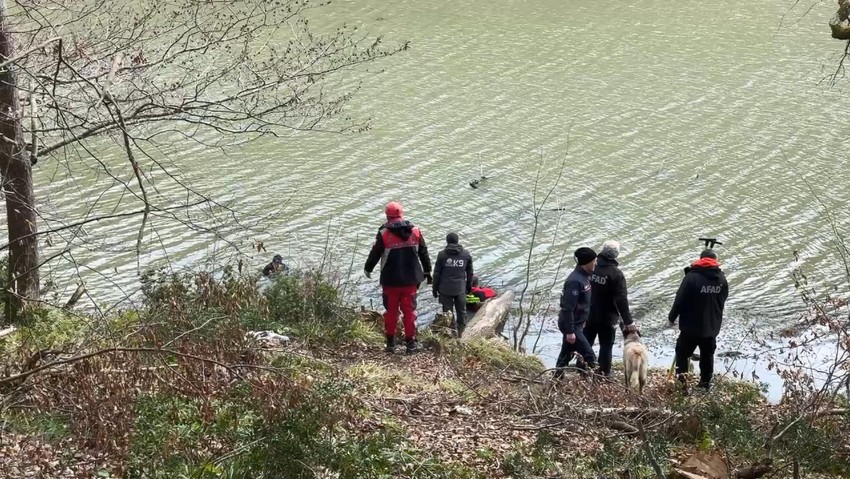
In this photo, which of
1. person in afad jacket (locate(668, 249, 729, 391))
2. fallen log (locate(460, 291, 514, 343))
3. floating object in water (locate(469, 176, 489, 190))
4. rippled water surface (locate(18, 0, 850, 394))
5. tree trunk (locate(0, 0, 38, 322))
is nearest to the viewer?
tree trunk (locate(0, 0, 38, 322))

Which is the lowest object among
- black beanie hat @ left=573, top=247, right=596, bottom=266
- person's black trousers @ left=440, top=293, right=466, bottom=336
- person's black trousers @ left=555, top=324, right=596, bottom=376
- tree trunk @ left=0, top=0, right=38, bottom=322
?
person's black trousers @ left=440, top=293, right=466, bottom=336

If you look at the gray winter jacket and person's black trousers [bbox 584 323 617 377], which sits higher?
the gray winter jacket

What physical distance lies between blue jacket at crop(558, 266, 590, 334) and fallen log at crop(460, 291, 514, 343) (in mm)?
1924

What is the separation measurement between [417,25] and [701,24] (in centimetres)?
776

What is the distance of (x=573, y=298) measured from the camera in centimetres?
847

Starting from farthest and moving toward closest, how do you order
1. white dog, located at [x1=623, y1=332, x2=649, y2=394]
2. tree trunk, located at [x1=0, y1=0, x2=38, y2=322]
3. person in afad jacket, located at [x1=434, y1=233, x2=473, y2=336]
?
person in afad jacket, located at [x1=434, y1=233, x2=473, y2=336] → white dog, located at [x1=623, y1=332, x2=649, y2=394] → tree trunk, located at [x1=0, y1=0, x2=38, y2=322]

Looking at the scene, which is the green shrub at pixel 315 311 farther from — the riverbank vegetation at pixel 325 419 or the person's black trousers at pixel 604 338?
the person's black trousers at pixel 604 338

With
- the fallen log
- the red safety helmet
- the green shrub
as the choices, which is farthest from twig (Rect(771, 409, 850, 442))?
the fallen log

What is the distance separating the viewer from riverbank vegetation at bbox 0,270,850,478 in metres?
5.20

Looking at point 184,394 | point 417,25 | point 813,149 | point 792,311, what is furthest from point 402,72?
point 184,394

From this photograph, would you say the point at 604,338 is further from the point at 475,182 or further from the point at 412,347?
the point at 475,182

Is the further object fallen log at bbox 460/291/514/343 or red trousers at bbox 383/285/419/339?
fallen log at bbox 460/291/514/343

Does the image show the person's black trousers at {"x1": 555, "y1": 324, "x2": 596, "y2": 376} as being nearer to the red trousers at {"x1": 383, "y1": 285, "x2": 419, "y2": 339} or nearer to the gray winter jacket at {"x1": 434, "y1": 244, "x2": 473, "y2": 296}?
the red trousers at {"x1": 383, "y1": 285, "x2": 419, "y2": 339}

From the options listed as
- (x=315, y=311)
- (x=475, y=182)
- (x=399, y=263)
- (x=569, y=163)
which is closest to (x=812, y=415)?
(x=399, y=263)
